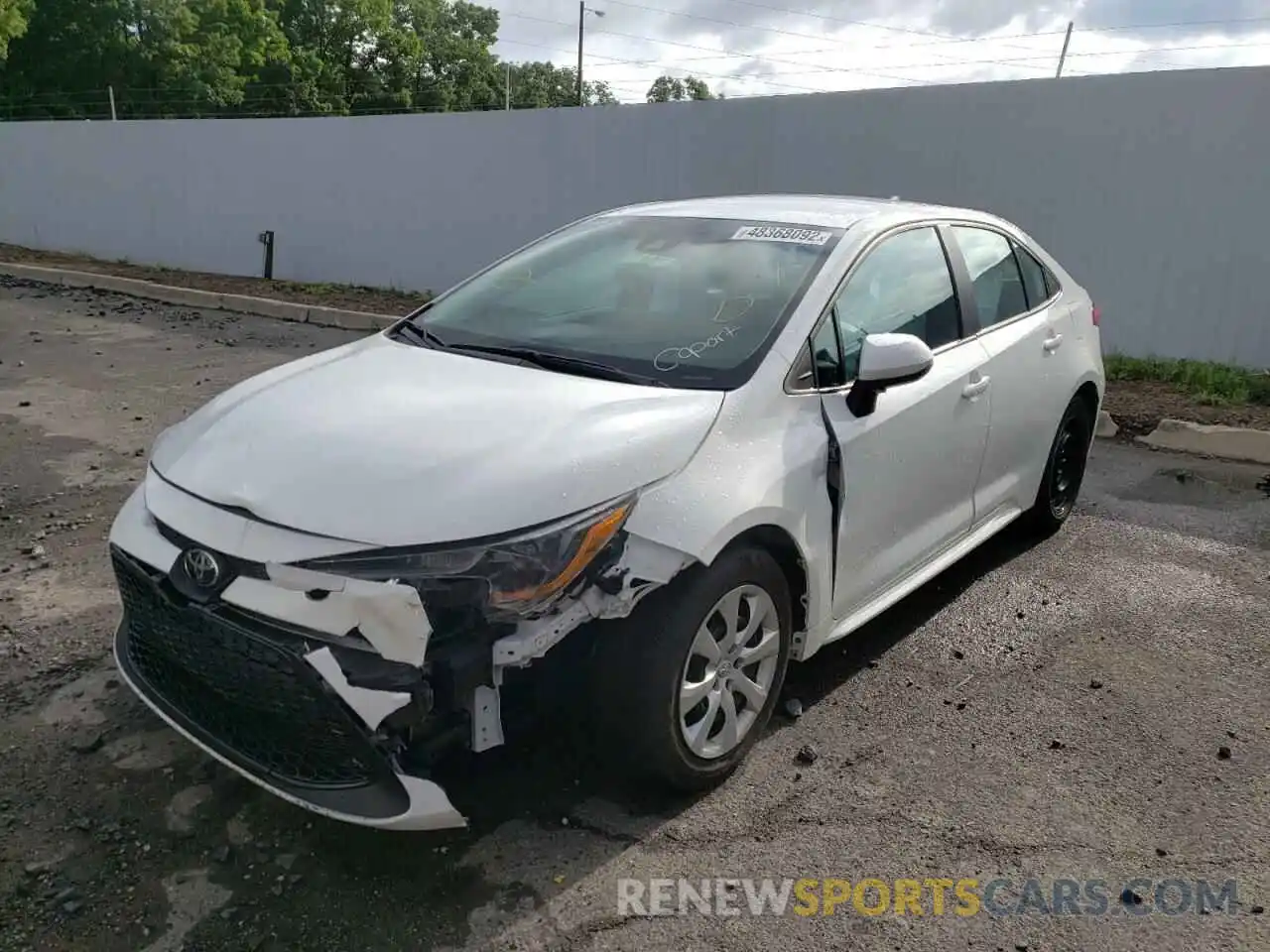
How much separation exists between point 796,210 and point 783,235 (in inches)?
13.0

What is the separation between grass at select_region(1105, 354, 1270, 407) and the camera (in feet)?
24.8

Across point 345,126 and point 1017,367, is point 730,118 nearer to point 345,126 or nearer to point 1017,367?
point 345,126

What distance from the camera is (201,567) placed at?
2.53 metres

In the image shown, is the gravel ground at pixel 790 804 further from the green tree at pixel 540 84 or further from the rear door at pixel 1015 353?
the green tree at pixel 540 84

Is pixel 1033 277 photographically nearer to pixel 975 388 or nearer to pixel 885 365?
pixel 975 388

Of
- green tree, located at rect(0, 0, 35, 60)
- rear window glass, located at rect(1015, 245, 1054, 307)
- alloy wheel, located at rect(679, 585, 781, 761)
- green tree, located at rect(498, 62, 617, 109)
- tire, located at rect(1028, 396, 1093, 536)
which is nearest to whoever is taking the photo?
alloy wheel, located at rect(679, 585, 781, 761)

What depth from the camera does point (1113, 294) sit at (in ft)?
28.1

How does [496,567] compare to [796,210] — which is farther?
[796,210]

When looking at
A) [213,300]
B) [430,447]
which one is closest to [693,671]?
[430,447]

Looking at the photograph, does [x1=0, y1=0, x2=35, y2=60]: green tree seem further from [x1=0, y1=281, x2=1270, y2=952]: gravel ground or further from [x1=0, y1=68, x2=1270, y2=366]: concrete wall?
[x1=0, y1=281, x2=1270, y2=952]: gravel ground

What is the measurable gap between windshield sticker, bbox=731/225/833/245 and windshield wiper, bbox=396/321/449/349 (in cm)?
114

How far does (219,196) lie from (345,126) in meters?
2.93

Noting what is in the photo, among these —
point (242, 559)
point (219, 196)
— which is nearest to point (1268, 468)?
point (242, 559)

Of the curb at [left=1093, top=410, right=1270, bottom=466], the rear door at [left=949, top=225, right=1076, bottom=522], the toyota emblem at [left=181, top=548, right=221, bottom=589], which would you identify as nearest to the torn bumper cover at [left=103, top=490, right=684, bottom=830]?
the toyota emblem at [left=181, top=548, right=221, bottom=589]
